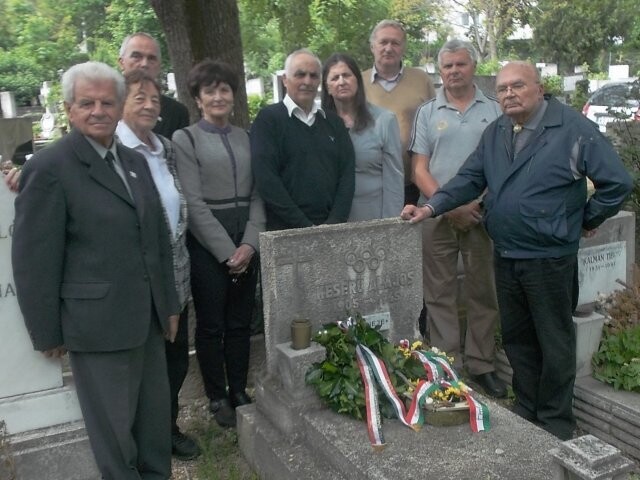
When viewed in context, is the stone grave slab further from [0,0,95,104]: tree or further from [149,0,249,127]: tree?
[0,0,95,104]: tree

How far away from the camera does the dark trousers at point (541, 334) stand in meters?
3.44

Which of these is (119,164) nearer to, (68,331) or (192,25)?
(68,331)

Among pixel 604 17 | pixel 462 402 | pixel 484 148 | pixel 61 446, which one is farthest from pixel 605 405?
pixel 604 17

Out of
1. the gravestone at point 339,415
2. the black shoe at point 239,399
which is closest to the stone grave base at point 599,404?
the gravestone at point 339,415

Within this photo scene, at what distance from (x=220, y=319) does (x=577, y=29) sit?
38629 mm

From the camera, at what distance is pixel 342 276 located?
3.47 meters

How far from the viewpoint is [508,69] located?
342 cm

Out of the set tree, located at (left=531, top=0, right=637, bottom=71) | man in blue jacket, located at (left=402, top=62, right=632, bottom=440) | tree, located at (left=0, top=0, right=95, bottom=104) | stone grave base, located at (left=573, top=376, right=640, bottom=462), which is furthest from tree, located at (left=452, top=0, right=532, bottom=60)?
stone grave base, located at (left=573, top=376, right=640, bottom=462)

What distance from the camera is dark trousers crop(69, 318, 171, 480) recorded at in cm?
268

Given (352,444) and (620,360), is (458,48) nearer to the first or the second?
(620,360)

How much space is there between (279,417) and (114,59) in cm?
3083

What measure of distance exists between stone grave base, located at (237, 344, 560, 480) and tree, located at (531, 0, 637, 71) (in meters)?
35.8

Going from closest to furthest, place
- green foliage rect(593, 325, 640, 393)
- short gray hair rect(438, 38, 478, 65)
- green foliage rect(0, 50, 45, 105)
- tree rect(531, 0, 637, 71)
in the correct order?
Result: green foliage rect(593, 325, 640, 393)
short gray hair rect(438, 38, 478, 65)
green foliage rect(0, 50, 45, 105)
tree rect(531, 0, 637, 71)

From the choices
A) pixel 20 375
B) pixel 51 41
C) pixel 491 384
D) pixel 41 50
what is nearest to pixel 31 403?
pixel 20 375
